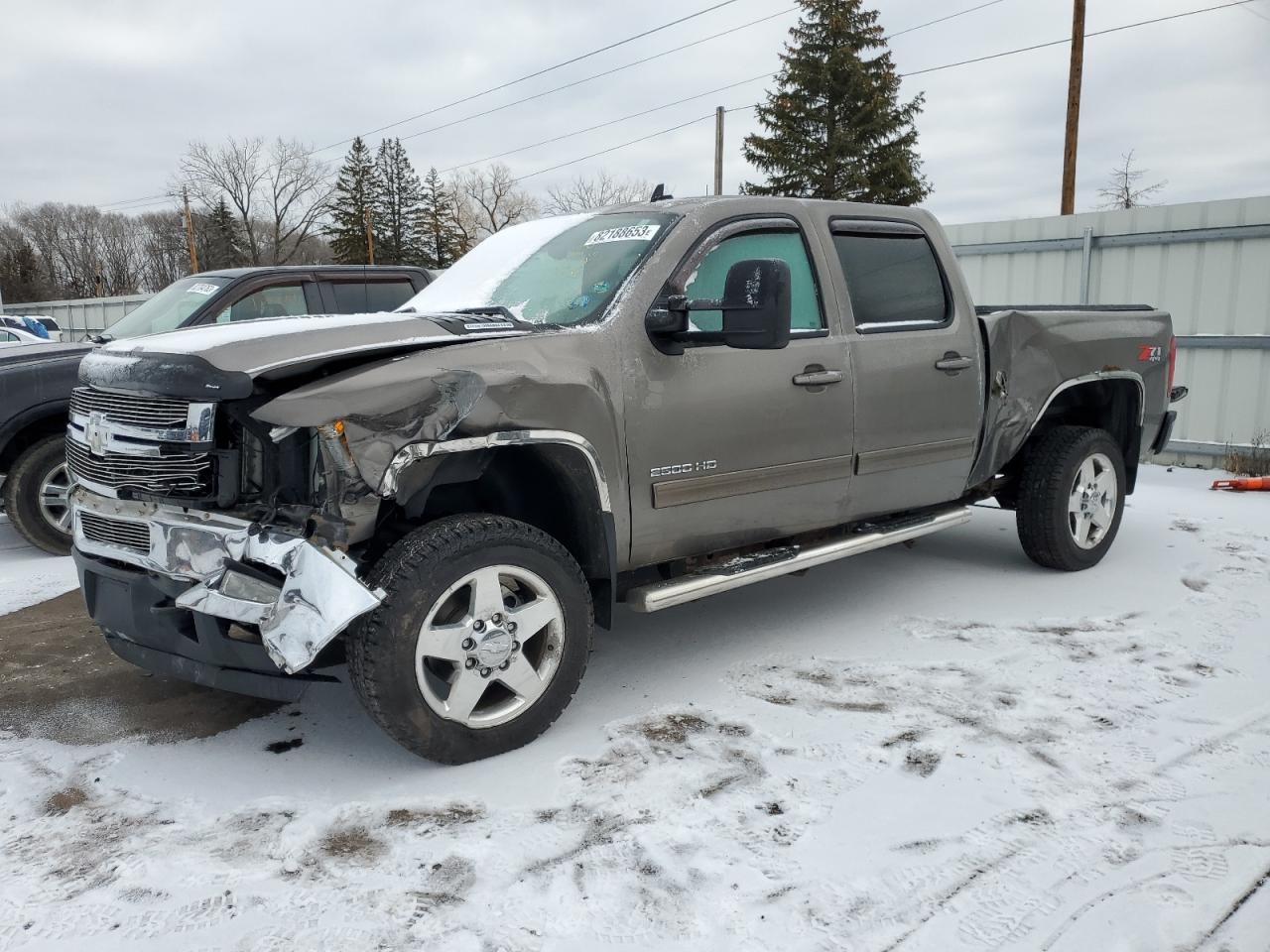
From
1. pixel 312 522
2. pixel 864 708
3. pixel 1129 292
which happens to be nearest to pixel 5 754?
pixel 312 522

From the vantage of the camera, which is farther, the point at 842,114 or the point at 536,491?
the point at 842,114

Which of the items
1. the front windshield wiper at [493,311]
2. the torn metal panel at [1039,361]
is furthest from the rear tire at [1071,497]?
the front windshield wiper at [493,311]

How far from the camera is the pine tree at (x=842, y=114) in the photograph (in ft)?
100

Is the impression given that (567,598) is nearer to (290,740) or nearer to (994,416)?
(290,740)

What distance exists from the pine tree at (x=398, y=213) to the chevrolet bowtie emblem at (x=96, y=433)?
54.8m

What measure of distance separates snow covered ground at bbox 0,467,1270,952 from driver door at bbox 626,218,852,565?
653 millimetres

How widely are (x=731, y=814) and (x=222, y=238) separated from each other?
6859 cm

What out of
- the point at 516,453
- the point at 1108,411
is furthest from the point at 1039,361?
the point at 516,453

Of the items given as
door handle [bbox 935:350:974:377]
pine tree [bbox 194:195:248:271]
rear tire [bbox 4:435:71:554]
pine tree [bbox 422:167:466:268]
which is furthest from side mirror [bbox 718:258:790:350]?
pine tree [bbox 194:195:248:271]

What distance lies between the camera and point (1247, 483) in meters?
8.06

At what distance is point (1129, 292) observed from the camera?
10570 mm

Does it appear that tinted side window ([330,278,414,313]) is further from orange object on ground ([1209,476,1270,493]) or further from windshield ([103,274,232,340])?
orange object on ground ([1209,476,1270,493])

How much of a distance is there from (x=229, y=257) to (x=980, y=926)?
6891 cm

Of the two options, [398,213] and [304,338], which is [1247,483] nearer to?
[304,338]
